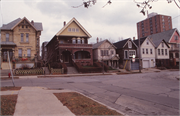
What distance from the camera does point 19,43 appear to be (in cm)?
3247

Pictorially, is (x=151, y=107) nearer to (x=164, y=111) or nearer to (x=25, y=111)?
(x=164, y=111)

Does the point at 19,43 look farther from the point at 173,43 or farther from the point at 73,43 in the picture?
the point at 173,43

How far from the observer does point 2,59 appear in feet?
99.5

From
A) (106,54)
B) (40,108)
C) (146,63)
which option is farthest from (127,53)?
(40,108)

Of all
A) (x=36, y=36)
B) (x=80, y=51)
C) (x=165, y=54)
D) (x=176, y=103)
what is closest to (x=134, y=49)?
(x=165, y=54)

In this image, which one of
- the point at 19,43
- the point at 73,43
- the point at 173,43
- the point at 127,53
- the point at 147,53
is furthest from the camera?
the point at 173,43

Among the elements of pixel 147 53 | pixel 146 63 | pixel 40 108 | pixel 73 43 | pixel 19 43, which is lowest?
pixel 40 108

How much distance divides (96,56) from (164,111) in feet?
113

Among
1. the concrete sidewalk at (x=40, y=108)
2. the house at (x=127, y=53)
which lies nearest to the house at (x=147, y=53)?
the house at (x=127, y=53)

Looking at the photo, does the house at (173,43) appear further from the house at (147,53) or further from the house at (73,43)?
the house at (73,43)

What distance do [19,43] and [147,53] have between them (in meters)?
35.4

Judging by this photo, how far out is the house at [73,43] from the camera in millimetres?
35406

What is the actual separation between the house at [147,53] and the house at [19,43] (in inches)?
1179

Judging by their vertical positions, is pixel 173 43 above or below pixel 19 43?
above
